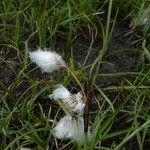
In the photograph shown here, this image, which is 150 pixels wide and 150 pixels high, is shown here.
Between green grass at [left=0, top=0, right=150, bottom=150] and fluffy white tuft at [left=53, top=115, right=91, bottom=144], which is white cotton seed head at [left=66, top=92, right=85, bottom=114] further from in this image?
green grass at [left=0, top=0, right=150, bottom=150]

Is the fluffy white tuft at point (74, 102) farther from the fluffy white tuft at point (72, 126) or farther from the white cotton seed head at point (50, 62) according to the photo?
the white cotton seed head at point (50, 62)

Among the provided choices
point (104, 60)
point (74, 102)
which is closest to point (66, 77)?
point (104, 60)

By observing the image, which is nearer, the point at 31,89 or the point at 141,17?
the point at 31,89

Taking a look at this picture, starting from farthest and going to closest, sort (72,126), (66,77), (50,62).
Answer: (66,77)
(50,62)
(72,126)

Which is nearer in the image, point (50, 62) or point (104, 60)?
point (50, 62)

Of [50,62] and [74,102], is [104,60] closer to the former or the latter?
[50,62]

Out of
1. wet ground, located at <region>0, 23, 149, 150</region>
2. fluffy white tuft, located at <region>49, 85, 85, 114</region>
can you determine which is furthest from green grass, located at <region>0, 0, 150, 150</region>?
fluffy white tuft, located at <region>49, 85, 85, 114</region>

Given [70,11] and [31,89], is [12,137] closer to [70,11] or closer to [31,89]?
[31,89]

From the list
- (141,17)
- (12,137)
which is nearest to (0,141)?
(12,137)
